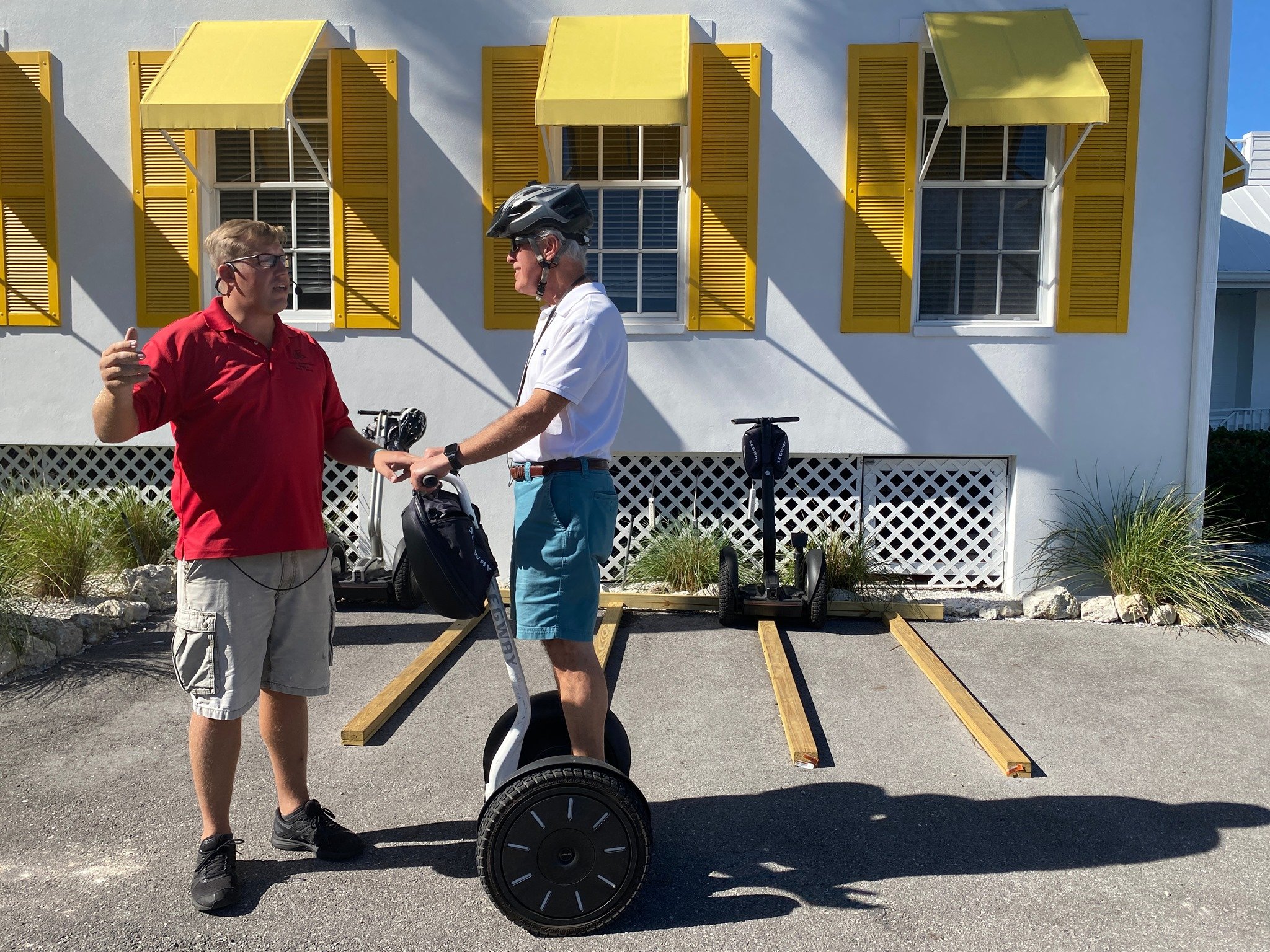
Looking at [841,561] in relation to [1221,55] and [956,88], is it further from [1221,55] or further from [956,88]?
[1221,55]

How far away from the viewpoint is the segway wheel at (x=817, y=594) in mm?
6367

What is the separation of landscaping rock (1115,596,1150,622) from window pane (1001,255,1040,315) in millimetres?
2200

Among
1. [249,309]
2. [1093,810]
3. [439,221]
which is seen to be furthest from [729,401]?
[249,309]

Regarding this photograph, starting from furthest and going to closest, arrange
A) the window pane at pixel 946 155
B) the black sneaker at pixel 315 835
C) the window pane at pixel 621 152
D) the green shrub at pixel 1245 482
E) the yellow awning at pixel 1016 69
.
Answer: the green shrub at pixel 1245 482, the window pane at pixel 621 152, the window pane at pixel 946 155, the yellow awning at pixel 1016 69, the black sneaker at pixel 315 835

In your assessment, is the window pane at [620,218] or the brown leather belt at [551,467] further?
the window pane at [620,218]

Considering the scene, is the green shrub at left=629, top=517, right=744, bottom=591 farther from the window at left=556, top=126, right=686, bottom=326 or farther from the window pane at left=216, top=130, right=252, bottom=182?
the window pane at left=216, top=130, right=252, bottom=182

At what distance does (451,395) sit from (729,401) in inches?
82.4

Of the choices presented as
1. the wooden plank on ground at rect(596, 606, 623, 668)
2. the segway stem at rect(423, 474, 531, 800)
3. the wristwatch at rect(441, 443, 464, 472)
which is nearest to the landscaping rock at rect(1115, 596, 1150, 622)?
the wooden plank on ground at rect(596, 606, 623, 668)

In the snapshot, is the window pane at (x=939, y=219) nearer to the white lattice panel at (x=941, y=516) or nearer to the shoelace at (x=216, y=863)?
the white lattice panel at (x=941, y=516)

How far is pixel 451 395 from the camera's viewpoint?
748 centimetres

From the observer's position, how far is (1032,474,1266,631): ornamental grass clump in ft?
21.9

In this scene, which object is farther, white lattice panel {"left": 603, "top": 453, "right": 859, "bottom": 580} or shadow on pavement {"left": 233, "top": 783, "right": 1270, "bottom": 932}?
white lattice panel {"left": 603, "top": 453, "right": 859, "bottom": 580}

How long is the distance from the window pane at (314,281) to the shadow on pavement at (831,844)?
16.7ft

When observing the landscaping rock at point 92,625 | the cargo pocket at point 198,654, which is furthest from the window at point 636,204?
the cargo pocket at point 198,654
